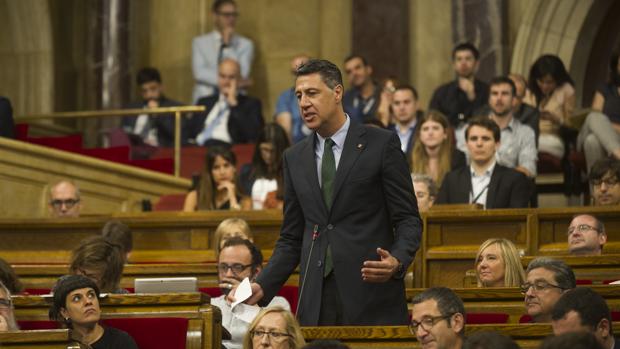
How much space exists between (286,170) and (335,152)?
0.20 metres

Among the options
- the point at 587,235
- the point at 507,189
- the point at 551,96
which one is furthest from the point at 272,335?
the point at 551,96

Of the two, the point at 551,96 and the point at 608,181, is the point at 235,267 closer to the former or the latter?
the point at 608,181

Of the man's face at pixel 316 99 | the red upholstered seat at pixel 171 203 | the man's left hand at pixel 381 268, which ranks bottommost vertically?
the man's left hand at pixel 381 268

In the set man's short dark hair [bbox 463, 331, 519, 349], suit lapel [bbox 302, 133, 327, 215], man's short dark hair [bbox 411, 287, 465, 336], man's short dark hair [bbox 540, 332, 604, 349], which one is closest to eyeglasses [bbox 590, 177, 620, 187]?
man's short dark hair [bbox 411, 287, 465, 336]

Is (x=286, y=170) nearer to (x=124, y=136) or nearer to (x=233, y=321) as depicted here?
(x=233, y=321)

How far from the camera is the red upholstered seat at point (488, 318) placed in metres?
6.00

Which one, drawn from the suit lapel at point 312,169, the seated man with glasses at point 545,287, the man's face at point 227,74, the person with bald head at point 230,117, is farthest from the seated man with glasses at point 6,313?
the man's face at point 227,74

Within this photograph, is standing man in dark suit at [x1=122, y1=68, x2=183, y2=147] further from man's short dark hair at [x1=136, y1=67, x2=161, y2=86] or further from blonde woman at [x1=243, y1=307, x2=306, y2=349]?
blonde woman at [x1=243, y1=307, x2=306, y2=349]

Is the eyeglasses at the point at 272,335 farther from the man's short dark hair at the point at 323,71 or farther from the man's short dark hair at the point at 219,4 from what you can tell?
the man's short dark hair at the point at 219,4

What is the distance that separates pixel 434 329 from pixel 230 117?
661 cm

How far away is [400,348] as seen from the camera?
5270 mm

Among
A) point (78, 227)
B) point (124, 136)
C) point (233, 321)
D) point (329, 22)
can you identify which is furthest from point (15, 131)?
point (233, 321)

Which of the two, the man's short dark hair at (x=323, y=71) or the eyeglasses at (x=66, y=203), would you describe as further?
the eyeglasses at (x=66, y=203)

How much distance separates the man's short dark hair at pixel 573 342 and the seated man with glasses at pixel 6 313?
2529 millimetres
